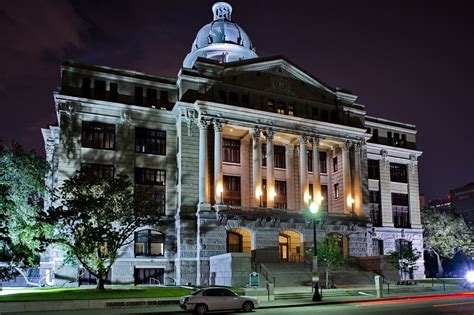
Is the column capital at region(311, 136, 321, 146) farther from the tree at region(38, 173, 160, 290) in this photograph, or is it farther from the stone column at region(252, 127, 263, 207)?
the tree at region(38, 173, 160, 290)

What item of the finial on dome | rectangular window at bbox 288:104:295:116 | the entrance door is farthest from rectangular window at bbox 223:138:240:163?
the finial on dome

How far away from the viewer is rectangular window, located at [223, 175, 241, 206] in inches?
2306

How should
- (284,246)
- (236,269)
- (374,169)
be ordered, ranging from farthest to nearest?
(374,169) → (284,246) → (236,269)

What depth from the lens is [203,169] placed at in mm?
54125

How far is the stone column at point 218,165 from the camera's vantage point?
176 feet

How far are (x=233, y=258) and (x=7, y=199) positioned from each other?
756 inches

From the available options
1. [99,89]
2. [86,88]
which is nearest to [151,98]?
[99,89]

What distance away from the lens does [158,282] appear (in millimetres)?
52781

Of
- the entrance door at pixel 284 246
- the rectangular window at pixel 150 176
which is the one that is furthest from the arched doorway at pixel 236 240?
the rectangular window at pixel 150 176

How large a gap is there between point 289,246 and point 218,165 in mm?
13758

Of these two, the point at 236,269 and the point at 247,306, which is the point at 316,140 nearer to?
the point at 236,269

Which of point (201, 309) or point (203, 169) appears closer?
point (201, 309)

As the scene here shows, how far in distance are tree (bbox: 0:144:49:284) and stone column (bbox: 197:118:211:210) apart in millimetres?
14977

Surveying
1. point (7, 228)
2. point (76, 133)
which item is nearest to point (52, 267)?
point (7, 228)
